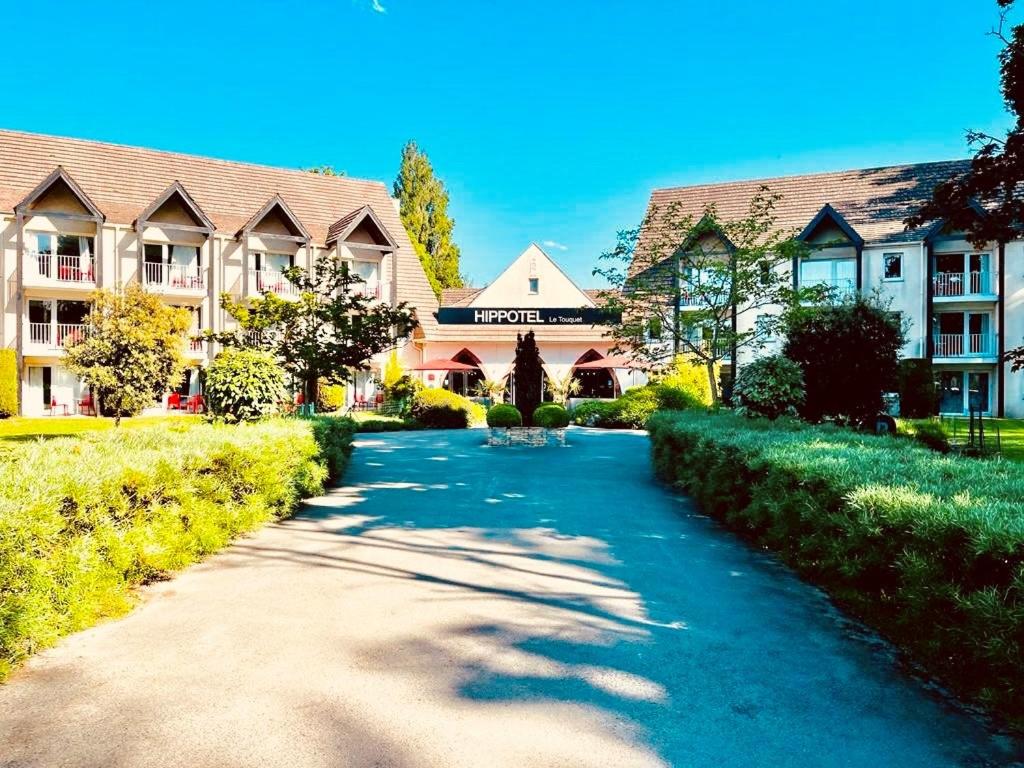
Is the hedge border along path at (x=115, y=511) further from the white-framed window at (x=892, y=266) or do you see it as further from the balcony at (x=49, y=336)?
the white-framed window at (x=892, y=266)

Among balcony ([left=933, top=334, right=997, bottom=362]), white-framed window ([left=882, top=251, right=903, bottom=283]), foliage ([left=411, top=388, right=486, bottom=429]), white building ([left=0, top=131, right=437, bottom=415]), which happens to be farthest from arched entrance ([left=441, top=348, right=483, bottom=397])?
balcony ([left=933, top=334, right=997, bottom=362])

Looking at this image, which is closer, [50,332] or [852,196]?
[50,332]

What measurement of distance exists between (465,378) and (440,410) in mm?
13186

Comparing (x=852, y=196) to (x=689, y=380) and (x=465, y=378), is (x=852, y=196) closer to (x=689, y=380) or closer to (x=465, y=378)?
(x=689, y=380)

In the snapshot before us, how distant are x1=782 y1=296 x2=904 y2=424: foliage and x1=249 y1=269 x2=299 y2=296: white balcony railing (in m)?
24.5

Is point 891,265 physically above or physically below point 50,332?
above

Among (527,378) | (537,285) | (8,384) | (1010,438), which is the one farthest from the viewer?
(537,285)

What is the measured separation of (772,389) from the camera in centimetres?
1305

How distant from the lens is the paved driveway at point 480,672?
345 centimetres

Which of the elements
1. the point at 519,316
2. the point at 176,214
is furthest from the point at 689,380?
the point at 176,214

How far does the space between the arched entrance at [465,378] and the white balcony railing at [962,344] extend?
23.4 meters

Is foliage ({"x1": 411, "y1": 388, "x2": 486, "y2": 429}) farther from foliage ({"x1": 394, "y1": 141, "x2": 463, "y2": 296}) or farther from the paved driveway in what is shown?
foliage ({"x1": 394, "y1": 141, "x2": 463, "y2": 296})

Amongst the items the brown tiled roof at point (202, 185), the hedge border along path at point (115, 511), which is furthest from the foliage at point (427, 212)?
the hedge border along path at point (115, 511)

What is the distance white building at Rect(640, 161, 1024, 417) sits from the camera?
1253 inches
